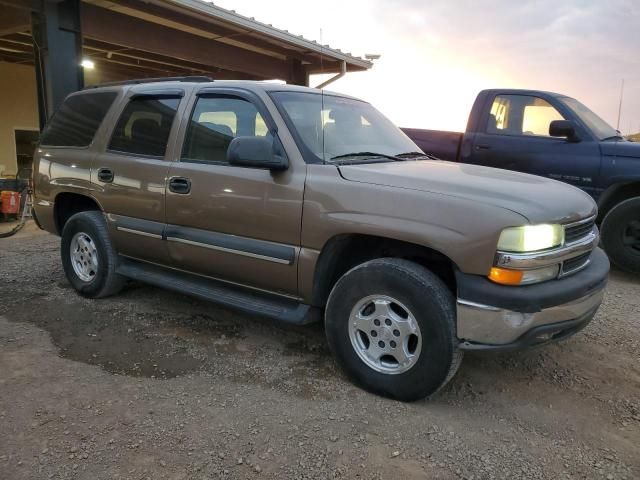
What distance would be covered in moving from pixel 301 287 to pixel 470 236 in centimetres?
117

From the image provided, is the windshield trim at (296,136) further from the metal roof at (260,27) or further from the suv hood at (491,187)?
the metal roof at (260,27)

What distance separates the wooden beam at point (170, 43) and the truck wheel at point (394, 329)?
710cm

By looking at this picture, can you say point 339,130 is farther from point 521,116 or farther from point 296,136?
point 521,116

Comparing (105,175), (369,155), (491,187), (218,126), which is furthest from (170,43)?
(491,187)

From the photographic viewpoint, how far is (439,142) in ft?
22.3

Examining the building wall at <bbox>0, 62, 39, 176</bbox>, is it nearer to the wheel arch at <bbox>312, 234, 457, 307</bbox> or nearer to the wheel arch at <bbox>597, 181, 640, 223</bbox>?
the wheel arch at <bbox>312, 234, 457, 307</bbox>

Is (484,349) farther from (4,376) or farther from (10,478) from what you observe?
(4,376)

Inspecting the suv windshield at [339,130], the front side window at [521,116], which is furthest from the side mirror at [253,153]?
the front side window at [521,116]

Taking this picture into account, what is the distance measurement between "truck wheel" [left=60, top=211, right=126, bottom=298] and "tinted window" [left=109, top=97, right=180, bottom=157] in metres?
0.73

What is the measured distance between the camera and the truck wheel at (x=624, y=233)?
5.63 metres

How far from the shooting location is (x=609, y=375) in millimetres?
3408

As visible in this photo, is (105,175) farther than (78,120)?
No

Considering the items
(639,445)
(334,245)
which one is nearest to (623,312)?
(639,445)

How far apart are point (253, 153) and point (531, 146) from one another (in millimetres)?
4291
